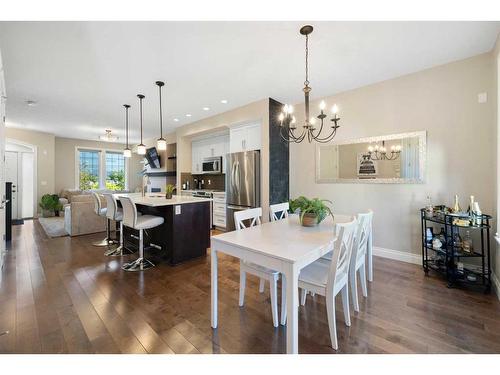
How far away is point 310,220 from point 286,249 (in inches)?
28.8

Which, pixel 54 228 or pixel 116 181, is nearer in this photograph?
pixel 54 228

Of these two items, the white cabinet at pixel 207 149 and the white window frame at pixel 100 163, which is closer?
the white cabinet at pixel 207 149

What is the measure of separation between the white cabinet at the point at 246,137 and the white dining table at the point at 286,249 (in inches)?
102

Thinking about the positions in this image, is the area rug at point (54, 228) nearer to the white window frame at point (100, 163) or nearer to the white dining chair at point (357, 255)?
the white window frame at point (100, 163)

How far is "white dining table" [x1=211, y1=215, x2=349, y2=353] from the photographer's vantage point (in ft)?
4.26

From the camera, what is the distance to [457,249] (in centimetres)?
254

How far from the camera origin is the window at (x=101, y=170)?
27.2ft

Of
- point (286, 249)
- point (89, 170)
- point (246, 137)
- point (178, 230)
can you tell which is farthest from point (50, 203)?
point (286, 249)

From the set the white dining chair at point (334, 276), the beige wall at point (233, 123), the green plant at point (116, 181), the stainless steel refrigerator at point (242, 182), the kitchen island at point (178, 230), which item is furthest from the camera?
the green plant at point (116, 181)

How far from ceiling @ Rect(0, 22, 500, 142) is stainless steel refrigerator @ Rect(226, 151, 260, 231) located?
109cm

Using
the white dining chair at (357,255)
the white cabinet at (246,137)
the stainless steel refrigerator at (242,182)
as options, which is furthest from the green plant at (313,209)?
the white cabinet at (246,137)

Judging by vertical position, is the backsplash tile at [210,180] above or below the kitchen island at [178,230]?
above

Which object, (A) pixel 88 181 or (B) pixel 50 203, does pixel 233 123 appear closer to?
(B) pixel 50 203

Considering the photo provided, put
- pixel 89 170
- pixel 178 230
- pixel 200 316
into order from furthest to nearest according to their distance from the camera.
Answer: pixel 89 170, pixel 178 230, pixel 200 316
